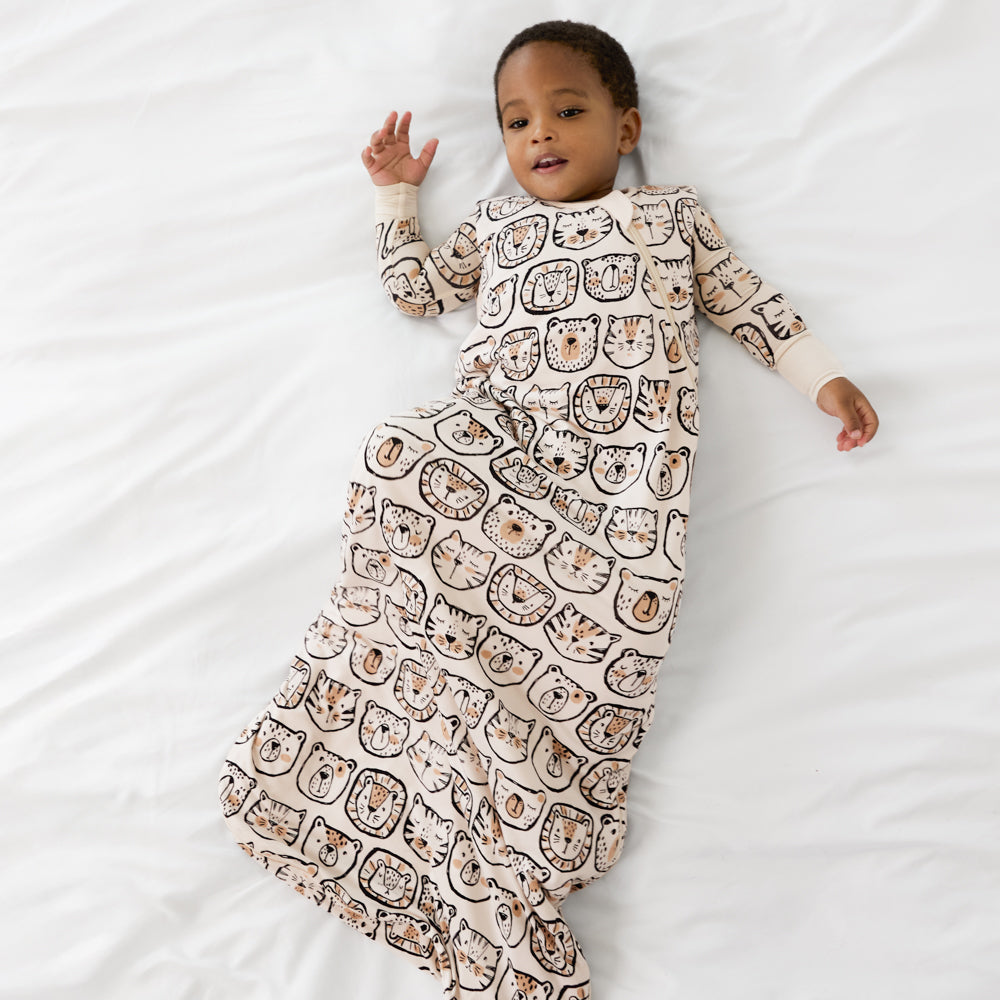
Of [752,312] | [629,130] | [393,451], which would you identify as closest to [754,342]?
[752,312]

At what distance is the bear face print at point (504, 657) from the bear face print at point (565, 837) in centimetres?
14

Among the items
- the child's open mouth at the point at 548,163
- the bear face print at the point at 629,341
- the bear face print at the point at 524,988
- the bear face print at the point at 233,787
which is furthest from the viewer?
the child's open mouth at the point at 548,163

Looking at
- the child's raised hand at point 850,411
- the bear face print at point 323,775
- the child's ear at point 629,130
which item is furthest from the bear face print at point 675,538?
the child's ear at point 629,130

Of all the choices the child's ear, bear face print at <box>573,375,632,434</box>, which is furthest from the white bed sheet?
bear face print at <box>573,375,632,434</box>

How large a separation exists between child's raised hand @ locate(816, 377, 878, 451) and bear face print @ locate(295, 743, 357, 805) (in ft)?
2.28

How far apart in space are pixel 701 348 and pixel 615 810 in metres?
0.59

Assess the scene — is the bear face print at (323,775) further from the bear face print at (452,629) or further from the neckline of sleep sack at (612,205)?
the neckline of sleep sack at (612,205)

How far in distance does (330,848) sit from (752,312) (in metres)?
0.81

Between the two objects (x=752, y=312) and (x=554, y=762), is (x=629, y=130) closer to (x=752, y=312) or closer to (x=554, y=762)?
(x=752, y=312)

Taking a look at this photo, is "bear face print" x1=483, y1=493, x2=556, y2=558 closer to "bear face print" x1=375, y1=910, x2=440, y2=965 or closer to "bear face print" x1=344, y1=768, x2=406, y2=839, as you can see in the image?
"bear face print" x1=344, y1=768, x2=406, y2=839

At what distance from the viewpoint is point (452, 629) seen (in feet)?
3.06

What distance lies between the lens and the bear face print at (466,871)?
0.91 metres

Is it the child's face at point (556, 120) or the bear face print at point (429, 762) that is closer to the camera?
the bear face print at point (429, 762)

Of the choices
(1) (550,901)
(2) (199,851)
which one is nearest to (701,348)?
(1) (550,901)
